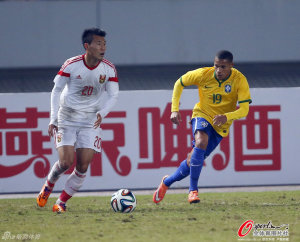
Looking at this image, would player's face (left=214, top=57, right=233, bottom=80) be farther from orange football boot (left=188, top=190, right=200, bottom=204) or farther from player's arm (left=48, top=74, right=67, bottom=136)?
player's arm (left=48, top=74, right=67, bottom=136)

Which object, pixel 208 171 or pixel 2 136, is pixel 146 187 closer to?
pixel 208 171

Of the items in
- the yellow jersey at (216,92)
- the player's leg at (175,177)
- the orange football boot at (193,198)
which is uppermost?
the yellow jersey at (216,92)

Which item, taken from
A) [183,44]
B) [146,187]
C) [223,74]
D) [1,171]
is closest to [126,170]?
[146,187]

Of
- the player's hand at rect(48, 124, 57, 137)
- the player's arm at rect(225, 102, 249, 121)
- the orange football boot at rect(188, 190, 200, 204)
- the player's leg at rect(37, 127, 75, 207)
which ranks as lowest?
the orange football boot at rect(188, 190, 200, 204)

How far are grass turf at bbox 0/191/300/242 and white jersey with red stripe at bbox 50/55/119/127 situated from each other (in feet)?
3.45

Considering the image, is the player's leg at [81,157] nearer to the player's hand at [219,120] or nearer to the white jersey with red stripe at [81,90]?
the white jersey with red stripe at [81,90]

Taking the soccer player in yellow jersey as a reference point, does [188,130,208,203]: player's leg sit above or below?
below

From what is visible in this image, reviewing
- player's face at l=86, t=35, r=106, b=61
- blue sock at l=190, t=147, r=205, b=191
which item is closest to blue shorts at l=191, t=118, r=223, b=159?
Result: blue sock at l=190, t=147, r=205, b=191

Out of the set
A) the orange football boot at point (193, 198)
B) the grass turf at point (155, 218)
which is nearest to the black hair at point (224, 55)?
the orange football boot at point (193, 198)

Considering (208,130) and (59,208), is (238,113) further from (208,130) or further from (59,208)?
(59,208)

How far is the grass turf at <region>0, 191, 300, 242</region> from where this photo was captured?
5.51 metres

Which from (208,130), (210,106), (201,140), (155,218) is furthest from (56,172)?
(210,106)

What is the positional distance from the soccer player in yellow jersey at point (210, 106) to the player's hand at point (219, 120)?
0.53 ft

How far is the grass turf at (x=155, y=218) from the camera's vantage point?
5512 mm
